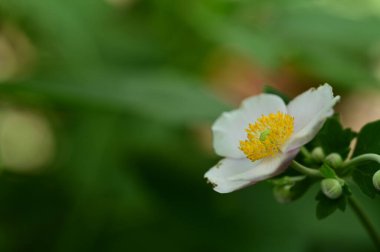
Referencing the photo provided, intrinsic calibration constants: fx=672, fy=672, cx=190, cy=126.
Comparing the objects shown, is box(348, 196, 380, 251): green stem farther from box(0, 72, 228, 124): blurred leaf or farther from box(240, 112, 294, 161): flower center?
box(0, 72, 228, 124): blurred leaf

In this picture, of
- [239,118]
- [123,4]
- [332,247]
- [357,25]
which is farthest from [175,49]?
[239,118]

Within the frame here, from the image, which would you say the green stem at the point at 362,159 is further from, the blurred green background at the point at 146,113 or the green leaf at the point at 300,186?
the blurred green background at the point at 146,113

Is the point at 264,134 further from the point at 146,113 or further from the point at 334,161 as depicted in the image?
the point at 146,113

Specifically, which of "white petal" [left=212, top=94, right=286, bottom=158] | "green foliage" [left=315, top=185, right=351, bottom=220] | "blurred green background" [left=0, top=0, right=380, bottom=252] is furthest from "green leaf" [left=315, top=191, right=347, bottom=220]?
"blurred green background" [left=0, top=0, right=380, bottom=252]

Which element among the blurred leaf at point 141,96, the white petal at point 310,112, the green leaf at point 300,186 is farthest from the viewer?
the blurred leaf at point 141,96

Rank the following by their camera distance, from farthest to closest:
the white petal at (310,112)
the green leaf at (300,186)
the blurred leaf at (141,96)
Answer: the blurred leaf at (141,96) → the green leaf at (300,186) → the white petal at (310,112)

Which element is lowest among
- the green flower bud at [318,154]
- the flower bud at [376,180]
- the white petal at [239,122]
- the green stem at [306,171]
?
the flower bud at [376,180]

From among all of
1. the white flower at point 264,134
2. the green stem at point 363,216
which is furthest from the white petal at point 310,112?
the green stem at point 363,216

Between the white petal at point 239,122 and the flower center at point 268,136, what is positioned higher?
the white petal at point 239,122
